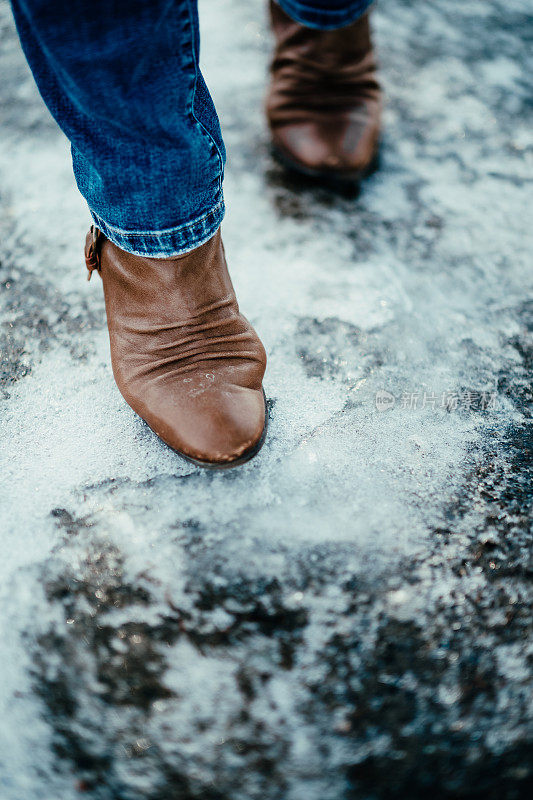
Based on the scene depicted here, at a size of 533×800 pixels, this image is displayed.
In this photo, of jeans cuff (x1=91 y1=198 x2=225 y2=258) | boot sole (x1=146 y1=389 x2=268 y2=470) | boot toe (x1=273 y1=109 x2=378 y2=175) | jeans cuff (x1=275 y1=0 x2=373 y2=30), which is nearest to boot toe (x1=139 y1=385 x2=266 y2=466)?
boot sole (x1=146 y1=389 x2=268 y2=470)

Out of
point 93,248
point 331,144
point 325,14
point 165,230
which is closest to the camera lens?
point 165,230

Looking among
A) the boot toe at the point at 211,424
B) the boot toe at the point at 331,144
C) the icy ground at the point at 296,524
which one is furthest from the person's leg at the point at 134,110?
the boot toe at the point at 331,144

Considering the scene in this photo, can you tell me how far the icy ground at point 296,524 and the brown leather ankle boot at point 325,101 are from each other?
2.9 inches

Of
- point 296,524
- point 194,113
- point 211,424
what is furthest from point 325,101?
point 296,524

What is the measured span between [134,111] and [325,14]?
0.72m

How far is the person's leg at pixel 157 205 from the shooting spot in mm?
535

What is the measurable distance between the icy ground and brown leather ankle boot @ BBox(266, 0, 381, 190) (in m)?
0.07

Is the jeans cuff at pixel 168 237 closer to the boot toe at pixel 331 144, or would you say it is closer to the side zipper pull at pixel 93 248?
the side zipper pull at pixel 93 248

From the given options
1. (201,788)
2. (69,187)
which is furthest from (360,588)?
(69,187)

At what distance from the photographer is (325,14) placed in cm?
106

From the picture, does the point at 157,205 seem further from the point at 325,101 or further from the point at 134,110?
the point at 325,101

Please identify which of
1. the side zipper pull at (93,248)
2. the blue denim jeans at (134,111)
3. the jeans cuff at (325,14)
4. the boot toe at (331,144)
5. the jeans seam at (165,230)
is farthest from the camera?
the boot toe at (331,144)

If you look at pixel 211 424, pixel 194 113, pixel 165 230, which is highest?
pixel 194 113

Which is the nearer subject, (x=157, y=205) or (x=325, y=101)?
(x=157, y=205)
